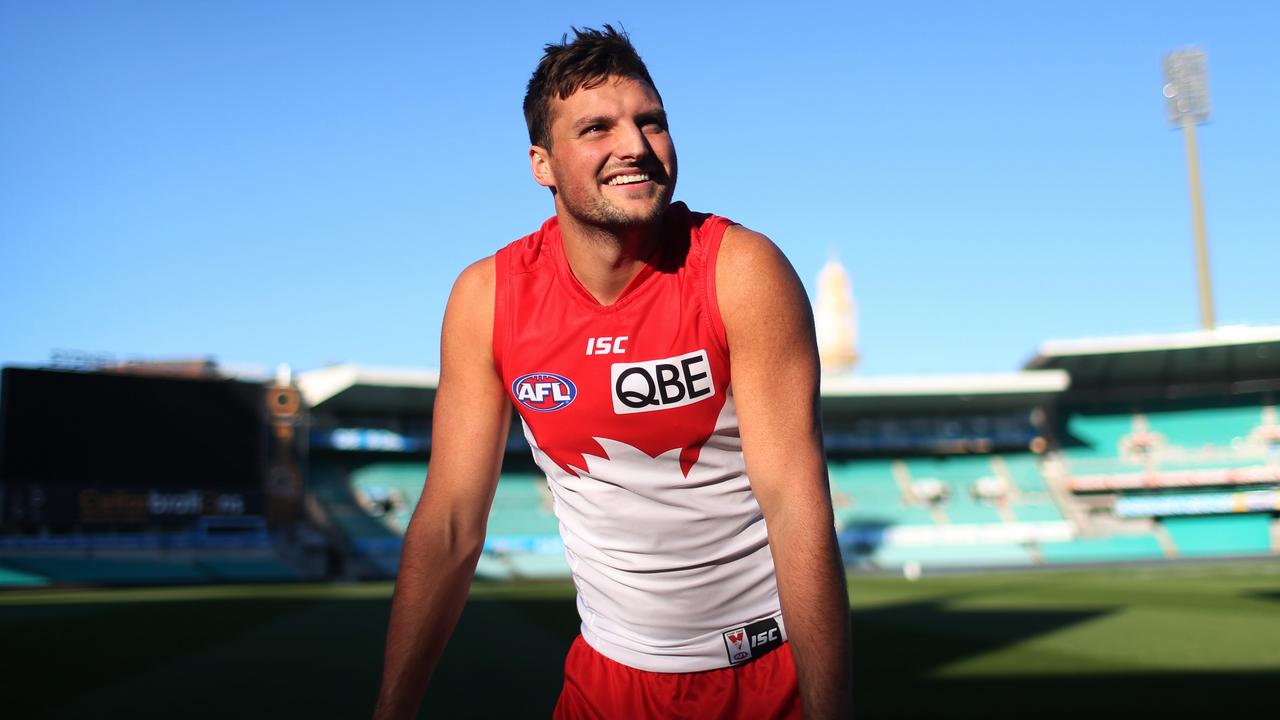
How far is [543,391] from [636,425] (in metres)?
0.27

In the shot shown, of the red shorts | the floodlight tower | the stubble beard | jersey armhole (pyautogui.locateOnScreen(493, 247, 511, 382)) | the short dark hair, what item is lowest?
the red shorts

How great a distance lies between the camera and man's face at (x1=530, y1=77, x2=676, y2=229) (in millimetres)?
2418

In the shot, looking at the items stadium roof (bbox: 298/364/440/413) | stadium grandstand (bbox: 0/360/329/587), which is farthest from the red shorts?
stadium roof (bbox: 298/364/440/413)

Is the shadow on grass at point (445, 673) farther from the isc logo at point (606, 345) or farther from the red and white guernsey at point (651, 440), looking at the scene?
the isc logo at point (606, 345)

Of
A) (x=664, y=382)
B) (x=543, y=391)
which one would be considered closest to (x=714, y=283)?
(x=664, y=382)

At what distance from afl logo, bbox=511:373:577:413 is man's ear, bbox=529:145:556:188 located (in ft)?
1.61

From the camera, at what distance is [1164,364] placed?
49.1m

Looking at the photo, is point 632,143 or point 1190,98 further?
point 1190,98

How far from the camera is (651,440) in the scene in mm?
2541

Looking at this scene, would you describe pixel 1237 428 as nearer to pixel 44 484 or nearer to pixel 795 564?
pixel 44 484

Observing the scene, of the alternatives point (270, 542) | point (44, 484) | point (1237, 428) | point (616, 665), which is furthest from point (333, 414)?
point (616, 665)

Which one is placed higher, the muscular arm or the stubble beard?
the stubble beard

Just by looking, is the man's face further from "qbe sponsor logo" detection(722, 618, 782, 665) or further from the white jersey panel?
"qbe sponsor logo" detection(722, 618, 782, 665)

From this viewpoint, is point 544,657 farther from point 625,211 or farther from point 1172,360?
point 1172,360
